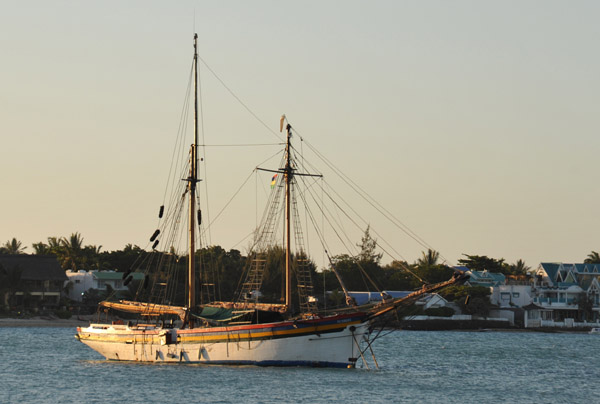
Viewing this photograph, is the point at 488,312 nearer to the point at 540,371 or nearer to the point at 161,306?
the point at 540,371

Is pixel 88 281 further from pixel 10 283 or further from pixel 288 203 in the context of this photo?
pixel 288 203

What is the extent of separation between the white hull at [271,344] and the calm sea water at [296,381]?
996 millimetres

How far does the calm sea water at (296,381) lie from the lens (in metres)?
53.6

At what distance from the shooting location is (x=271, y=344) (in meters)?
64.2

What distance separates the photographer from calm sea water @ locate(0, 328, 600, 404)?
176 feet

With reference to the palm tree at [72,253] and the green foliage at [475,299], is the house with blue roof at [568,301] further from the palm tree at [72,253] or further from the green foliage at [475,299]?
the palm tree at [72,253]

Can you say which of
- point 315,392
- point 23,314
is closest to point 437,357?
point 315,392

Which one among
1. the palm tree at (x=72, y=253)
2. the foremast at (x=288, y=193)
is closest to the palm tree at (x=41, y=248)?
the palm tree at (x=72, y=253)

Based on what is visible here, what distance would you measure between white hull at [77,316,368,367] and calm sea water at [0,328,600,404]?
100 cm

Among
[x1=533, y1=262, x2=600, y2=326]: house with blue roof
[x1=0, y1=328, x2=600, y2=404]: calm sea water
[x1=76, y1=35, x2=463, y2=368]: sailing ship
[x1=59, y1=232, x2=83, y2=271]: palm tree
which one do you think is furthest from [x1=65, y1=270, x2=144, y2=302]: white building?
[x1=76, y1=35, x2=463, y2=368]: sailing ship

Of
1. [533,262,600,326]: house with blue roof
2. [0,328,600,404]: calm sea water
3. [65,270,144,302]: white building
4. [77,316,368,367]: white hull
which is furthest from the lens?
[533,262,600,326]: house with blue roof

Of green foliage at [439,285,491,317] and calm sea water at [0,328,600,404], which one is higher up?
green foliage at [439,285,491,317]

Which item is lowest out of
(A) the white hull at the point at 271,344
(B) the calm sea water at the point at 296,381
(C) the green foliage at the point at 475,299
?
(B) the calm sea water at the point at 296,381

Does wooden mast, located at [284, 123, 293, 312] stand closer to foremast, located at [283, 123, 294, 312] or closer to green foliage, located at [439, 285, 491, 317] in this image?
foremast, located at [283, 123, 294, 312]
